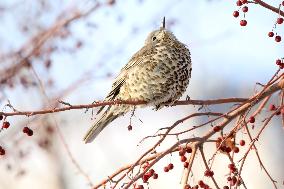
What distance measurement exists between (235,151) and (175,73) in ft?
3.13

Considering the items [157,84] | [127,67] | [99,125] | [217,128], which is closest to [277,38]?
[217,128]

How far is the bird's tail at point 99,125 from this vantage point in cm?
393

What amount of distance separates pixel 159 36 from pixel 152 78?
549 mm

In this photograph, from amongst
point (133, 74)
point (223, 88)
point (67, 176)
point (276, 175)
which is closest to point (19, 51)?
point (133, 74)

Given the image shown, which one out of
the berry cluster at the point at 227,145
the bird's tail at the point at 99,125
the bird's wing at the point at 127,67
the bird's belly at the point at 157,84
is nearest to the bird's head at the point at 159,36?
the bird's wing at the point at 127,67

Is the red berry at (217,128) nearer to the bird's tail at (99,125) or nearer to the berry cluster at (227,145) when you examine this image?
the berry cluster at (227,145)

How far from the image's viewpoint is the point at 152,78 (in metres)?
3.81

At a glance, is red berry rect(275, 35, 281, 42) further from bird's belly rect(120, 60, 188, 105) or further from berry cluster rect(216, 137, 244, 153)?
bird's belly rect(120, 60, 188, 105)

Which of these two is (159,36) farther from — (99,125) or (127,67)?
(99,125)

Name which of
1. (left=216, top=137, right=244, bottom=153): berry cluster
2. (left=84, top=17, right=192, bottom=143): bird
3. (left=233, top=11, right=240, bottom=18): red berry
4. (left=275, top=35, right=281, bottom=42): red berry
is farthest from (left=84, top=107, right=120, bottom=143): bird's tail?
(left=275, top=35, right=281, bottom=42): red berry

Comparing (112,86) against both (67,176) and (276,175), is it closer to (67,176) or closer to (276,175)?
(67,176)

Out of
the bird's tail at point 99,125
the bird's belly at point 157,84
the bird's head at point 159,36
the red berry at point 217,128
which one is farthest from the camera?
the bird's head at point 159,36

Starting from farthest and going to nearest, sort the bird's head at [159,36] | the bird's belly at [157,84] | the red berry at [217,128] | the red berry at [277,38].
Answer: the bird's head at [159,36] → the bird's belly at [157,84] → the red berry at [277,38] → the red berry at [217,128]

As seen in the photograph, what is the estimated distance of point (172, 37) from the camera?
4.21 metres
